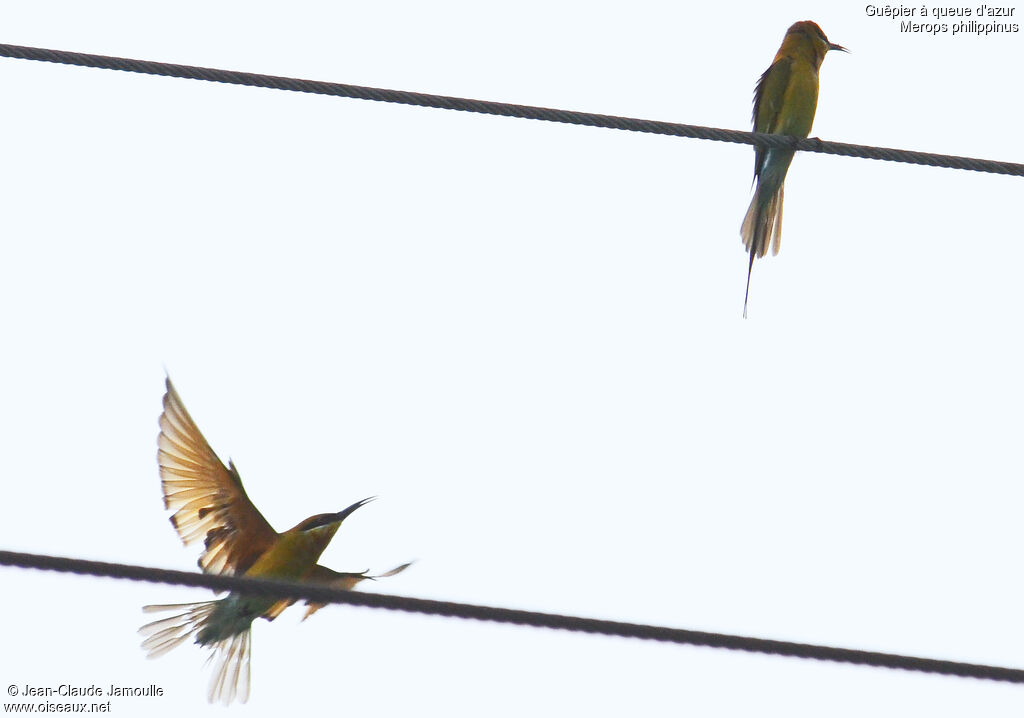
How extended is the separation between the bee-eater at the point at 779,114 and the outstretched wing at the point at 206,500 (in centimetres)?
214

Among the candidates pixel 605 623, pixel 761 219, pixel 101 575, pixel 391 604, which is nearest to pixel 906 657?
pixel 605 623

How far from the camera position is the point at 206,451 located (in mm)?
3969

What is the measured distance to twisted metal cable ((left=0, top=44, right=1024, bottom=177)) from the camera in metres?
2.85

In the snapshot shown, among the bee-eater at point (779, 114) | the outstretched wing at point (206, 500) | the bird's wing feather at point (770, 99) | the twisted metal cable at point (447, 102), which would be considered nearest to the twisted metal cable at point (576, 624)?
the twisted metal cable at point (447, 102)

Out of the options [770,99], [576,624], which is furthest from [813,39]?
[576,624]

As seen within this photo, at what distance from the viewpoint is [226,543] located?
4.19m

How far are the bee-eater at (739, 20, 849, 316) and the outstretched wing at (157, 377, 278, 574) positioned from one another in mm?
2138

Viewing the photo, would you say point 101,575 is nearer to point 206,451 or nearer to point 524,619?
point 524,619

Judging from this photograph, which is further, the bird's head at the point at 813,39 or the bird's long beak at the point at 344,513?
the bird's head at the point at 813,39

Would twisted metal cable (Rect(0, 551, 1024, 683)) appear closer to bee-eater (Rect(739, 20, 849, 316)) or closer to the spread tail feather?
the spread tail feather

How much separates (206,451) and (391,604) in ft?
6.57

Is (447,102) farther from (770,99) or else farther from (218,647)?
(770,99)

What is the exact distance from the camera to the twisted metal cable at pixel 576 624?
199 centimetres

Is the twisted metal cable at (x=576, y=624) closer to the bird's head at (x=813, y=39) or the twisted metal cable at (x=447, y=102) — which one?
the twisted metal cable at (x=447, y=102)
